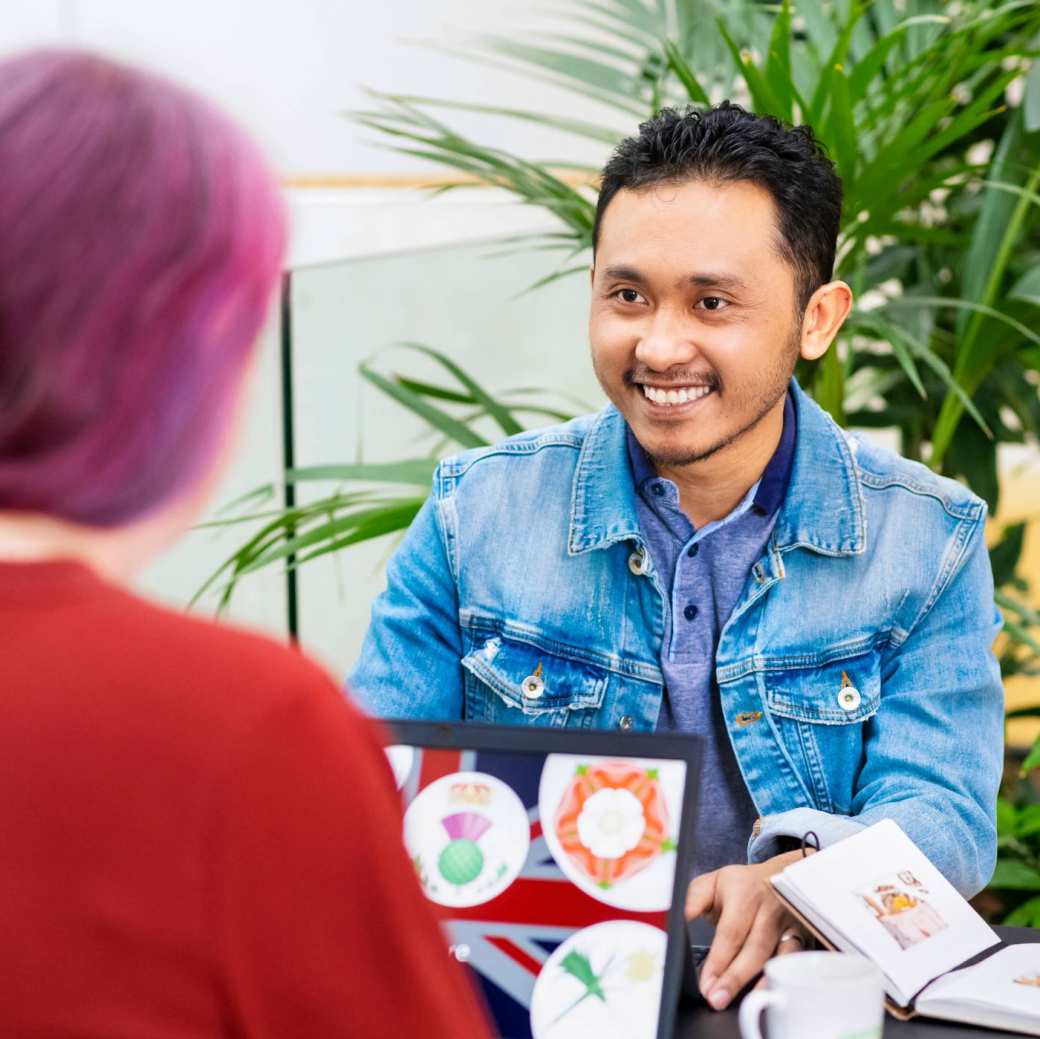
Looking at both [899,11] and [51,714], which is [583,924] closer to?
[51,714]

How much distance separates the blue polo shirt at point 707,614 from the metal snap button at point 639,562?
2 cm

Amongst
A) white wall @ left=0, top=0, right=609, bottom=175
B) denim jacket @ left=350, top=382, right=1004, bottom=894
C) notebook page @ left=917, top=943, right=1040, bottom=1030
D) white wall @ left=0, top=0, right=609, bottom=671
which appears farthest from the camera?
white wall @ left=0, top=0, right=609, bottom=175

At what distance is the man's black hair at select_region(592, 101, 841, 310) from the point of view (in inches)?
58.7

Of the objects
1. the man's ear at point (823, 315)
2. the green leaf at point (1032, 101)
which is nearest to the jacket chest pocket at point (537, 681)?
the man's ear at point (823, 315)

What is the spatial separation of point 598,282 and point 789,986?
2.69 ft

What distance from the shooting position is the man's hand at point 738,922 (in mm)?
1053

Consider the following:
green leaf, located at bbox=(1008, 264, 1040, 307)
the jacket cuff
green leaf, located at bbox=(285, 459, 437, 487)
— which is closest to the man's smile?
the jacket cuff

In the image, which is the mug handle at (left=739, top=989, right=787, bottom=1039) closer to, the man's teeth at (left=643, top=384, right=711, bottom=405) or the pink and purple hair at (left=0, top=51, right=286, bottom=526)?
the pink and purple hair at (left=0, top=51, right=286, bottom=526)

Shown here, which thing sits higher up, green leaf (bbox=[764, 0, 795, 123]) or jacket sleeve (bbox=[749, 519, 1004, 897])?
green leaf (bbox=[764, 0, 795, 123])

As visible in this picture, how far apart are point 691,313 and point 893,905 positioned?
0.62m

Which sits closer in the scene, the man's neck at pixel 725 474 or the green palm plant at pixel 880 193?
the man's neck at pixel 725 474

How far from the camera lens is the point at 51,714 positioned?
581 millimetres

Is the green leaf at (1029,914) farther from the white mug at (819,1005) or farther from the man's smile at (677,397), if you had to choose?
the white mug at (819,1005)

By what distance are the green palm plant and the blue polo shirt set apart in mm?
417
